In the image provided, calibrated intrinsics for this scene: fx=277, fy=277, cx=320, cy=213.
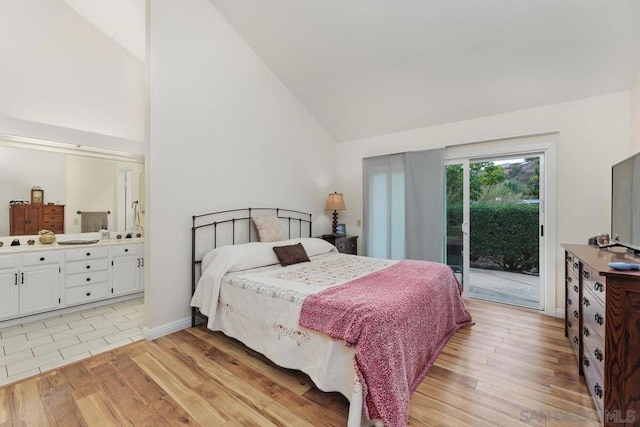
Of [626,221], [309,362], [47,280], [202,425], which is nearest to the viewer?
[202,425]

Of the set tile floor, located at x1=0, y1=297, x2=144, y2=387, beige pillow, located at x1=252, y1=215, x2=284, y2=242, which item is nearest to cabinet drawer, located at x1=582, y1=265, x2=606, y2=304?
beige pillow, located at x1=252, y1=215, x2=284, y2=242

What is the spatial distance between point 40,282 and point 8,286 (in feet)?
0.76

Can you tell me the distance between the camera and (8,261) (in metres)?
2.76

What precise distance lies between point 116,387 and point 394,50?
3.86 m

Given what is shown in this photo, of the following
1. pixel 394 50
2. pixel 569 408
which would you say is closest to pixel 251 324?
pixel 569 408

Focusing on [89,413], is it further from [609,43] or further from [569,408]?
[609,43]

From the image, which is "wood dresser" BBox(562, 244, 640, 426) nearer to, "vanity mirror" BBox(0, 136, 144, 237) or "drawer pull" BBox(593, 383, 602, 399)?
"drawer pull" BBox(593, 383, 602, 399)

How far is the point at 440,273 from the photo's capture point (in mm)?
2555

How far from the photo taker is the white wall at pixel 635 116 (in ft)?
8.46

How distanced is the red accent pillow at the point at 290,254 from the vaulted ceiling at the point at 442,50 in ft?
7.47

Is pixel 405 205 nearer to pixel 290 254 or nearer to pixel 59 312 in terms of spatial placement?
pixel 290 254

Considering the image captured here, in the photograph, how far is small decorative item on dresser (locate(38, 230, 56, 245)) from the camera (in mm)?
3165

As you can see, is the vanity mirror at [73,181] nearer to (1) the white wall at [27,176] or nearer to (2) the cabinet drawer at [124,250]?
(1) the white wall at [27,176]

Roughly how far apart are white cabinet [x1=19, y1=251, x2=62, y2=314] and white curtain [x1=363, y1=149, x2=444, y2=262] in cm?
396
